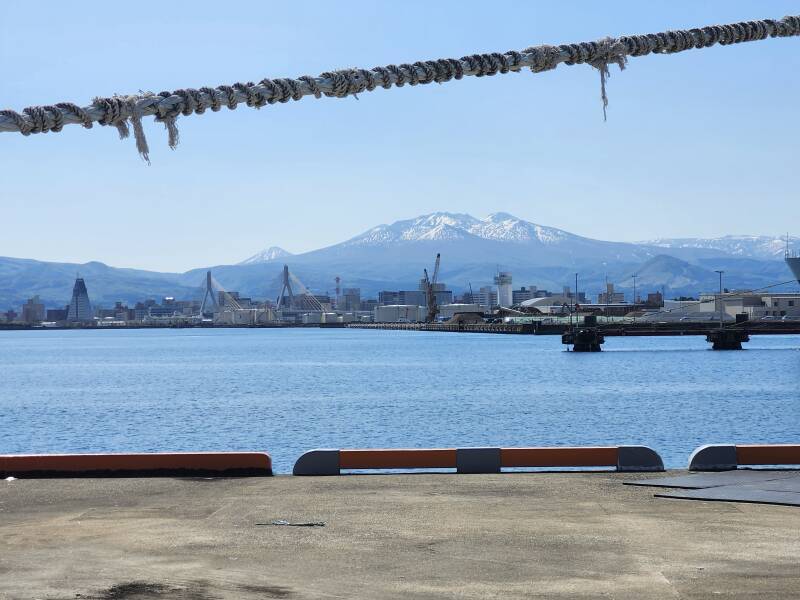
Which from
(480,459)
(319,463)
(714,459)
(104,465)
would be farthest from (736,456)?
(104,465)

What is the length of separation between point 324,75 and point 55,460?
1600 cm

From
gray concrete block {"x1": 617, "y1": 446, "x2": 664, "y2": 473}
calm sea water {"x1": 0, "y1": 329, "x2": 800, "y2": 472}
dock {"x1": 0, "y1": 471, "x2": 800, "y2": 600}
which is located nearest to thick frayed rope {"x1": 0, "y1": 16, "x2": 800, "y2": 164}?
dock {"x1": 0, "y1": 471, "x2": 800, "y2": 600}

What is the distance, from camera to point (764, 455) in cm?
2212

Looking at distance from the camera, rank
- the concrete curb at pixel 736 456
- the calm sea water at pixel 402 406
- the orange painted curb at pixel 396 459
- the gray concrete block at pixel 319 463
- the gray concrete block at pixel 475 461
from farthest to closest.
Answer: the calm sea water at pixel 402 406
the gray concrete block at pixel 475 461
the gray concrete block at pixel 319 463
the concrete curb at pixel 736 456
the orange painted curb at pixel 396 459

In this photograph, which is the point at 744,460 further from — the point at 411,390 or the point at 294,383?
the point at 294,383

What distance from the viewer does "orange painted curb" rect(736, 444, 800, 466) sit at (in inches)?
871

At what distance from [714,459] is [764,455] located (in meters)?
0.93

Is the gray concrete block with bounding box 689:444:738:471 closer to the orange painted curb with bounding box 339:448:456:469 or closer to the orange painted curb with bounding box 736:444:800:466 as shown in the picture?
the orange painted curb with bounding box 736:444:800:466

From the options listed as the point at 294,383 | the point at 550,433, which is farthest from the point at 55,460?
the point at 294,383

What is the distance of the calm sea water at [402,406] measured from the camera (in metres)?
63.2

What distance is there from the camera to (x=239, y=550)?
1488 cm

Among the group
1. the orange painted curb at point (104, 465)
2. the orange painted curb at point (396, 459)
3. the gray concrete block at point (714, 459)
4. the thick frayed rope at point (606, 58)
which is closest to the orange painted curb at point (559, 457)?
the orange painted curb at point (396, 459)

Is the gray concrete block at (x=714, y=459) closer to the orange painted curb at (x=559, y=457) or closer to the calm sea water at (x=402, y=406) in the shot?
the orange painted curb at (x=559, y=457)

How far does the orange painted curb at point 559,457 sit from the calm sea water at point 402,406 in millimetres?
26436
